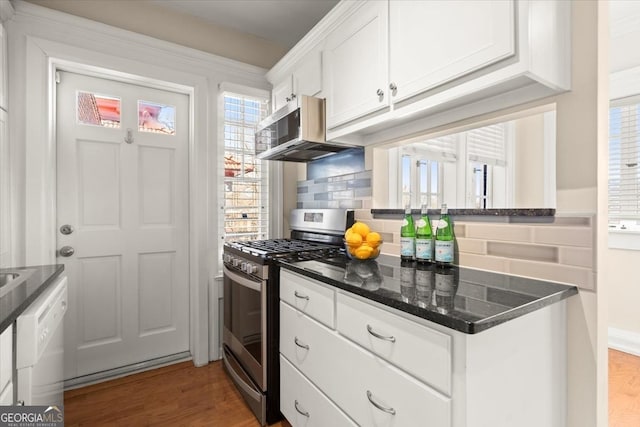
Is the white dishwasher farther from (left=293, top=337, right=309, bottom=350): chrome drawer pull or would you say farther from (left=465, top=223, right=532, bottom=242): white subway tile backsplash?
(left=465, top=223, right=532, bottom=242): white subway tile backsplash

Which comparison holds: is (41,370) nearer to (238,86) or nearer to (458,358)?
(458,358)

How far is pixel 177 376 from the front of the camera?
7.39 ft

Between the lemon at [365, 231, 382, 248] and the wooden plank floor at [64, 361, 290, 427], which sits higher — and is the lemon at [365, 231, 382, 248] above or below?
above

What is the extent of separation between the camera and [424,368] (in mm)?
887

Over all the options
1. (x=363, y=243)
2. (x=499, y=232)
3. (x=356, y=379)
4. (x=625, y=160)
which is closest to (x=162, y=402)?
(x=356, y=379)

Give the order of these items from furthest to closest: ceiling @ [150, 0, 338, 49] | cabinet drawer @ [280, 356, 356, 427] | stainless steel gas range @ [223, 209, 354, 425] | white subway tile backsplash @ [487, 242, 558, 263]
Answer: ceiling @ [150, 0, 338, 49], stainless steel gas range @ [223, 209, 354, 425], cabinet drawer @ [280, 356, 356, 427], white subway tile backsplash @ [487, 242, 558, 263]

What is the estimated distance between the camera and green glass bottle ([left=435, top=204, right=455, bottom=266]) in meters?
1.42

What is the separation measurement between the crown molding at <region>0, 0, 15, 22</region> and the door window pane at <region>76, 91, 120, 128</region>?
0.48 metres

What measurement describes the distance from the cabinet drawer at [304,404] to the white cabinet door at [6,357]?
3.37ft

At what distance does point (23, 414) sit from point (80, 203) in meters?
1.53

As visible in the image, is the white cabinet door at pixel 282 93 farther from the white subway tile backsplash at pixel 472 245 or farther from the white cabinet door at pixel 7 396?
the white cabinet door at pixel 7 396

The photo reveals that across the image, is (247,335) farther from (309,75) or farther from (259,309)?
(309,75)

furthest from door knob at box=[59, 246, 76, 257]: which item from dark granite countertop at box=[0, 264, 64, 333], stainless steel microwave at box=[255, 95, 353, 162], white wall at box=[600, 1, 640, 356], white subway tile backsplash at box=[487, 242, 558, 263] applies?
white wall at box=[600, 1, 640, 356]

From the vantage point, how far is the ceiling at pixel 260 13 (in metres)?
2.26
